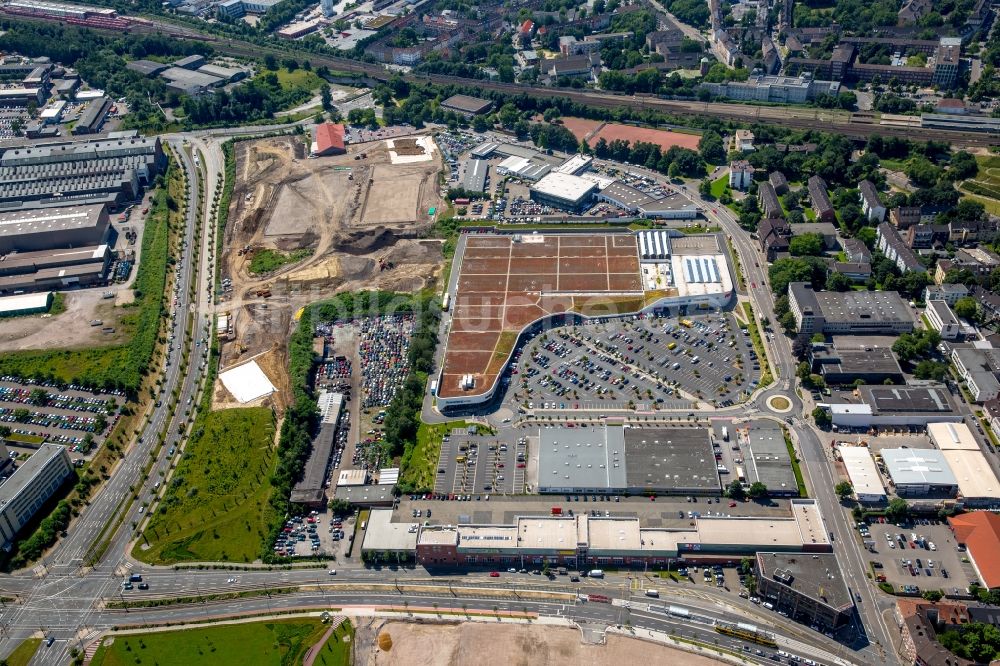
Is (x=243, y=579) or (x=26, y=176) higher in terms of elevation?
(x=26, y=176)

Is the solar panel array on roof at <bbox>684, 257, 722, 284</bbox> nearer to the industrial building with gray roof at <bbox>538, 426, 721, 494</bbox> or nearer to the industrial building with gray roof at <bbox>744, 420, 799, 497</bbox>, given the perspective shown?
the industrial building with gray roof at <bbox>744, 420, 799, 497</bbox>

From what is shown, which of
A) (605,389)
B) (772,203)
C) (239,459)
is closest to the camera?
(239,459)

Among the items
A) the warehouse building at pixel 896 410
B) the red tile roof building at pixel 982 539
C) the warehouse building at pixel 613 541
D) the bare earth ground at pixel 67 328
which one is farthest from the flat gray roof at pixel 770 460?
the bare earth ground at pixel 67 328

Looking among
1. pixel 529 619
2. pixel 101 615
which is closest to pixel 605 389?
pixel 529 619

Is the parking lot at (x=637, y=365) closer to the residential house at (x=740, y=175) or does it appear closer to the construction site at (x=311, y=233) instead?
the construction site at (x=311, y=233)

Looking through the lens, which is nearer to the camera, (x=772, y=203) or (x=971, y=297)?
(x=971, y=297)

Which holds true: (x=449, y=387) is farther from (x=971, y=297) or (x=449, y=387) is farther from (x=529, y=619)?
(x=971, y=297)

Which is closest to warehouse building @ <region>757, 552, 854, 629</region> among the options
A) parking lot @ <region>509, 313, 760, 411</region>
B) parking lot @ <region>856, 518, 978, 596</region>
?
parking lot @ <region>856, 518, 978, 596</region>
